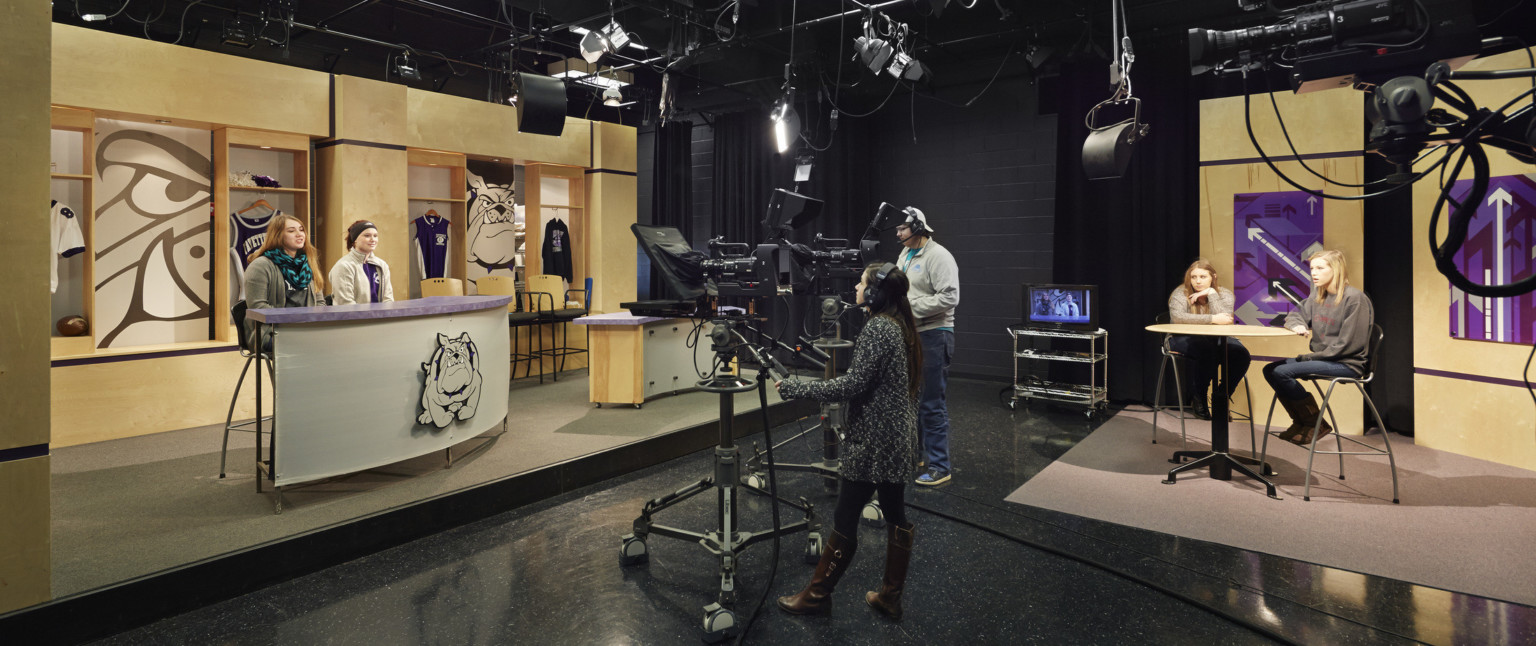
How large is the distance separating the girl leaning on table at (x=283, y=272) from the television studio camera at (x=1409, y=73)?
14.4ft

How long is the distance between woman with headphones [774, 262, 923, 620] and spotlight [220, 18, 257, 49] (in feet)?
19.9

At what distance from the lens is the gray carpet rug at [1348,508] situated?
118 inches

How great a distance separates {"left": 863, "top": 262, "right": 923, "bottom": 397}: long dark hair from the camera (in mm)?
2586

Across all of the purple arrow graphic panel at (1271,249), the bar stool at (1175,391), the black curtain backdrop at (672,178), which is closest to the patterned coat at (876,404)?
the bar stool at (1175,391)

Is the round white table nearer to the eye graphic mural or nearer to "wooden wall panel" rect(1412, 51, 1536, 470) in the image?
"wooden wall panel" rect(1412, 51, 1536, 470)

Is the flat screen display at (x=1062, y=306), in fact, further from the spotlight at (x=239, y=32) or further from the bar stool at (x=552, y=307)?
the spotlight at (x=239, y=32)

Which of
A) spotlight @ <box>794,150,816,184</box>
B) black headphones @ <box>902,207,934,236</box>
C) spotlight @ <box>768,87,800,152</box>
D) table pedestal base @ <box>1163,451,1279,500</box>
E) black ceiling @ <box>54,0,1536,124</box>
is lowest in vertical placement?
table pedestal base @ <box>1163,451,1279,500</box>

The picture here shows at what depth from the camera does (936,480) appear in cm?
411

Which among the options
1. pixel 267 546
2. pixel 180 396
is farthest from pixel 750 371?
pixel 267 546

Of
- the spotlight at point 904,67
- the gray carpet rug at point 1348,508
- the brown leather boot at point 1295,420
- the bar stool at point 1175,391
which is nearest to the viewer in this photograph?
the gray carpet rug at point 1348,508

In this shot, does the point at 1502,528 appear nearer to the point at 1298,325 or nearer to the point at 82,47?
the point at 1298,325

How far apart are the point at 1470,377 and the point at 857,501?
4.66 m

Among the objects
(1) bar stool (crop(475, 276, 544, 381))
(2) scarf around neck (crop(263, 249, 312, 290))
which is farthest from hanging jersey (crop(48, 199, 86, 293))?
(1) bar stool (crop(475, 276, 544, 381))

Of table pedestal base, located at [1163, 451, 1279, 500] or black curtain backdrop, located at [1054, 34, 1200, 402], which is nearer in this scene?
table pedestal base, located at [1163, 451, 1279, 500]
